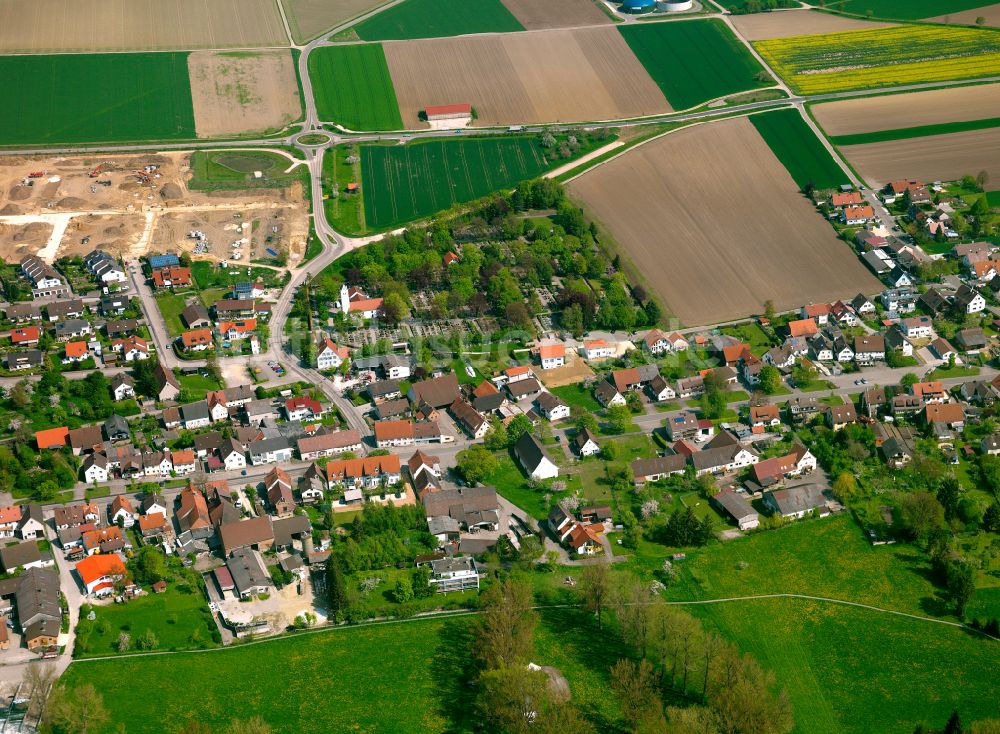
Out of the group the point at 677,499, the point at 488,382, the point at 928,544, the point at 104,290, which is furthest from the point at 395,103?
the point at 928,544

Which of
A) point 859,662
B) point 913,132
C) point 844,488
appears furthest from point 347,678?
point 913,132

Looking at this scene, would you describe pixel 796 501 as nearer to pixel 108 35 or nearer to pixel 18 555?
pixel 18 555

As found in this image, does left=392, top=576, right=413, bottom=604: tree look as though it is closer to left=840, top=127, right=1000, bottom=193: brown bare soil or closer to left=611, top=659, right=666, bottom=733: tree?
left=611, top=659, right=666, bottom=733: tree

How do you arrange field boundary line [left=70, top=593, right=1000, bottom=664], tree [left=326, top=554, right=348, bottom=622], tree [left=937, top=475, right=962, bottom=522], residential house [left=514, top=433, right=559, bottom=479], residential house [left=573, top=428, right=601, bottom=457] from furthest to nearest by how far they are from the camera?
residential house [left=573, top=428, right=601, bottom=457], residential house [left=514, top=433, right=559, bottom=479], tree [left=937, top=475, right=962, bottom=522], tree [left=326, top=554, right=348, bottom=622], field boundary line [left=70, top=593, right=1000, bottom=664]

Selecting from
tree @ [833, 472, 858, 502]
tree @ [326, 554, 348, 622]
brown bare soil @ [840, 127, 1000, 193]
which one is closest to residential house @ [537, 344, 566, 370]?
tree @ [833, 472, 858, 502]

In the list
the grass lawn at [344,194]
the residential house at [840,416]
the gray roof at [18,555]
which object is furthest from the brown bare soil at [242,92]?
the residential house at [840,416]

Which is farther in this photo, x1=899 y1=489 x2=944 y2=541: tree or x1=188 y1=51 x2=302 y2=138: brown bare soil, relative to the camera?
x1=188 y1=51 x2=302 y2=138: brown bare soil

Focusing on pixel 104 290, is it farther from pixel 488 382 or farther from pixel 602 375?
pixel 602 375
